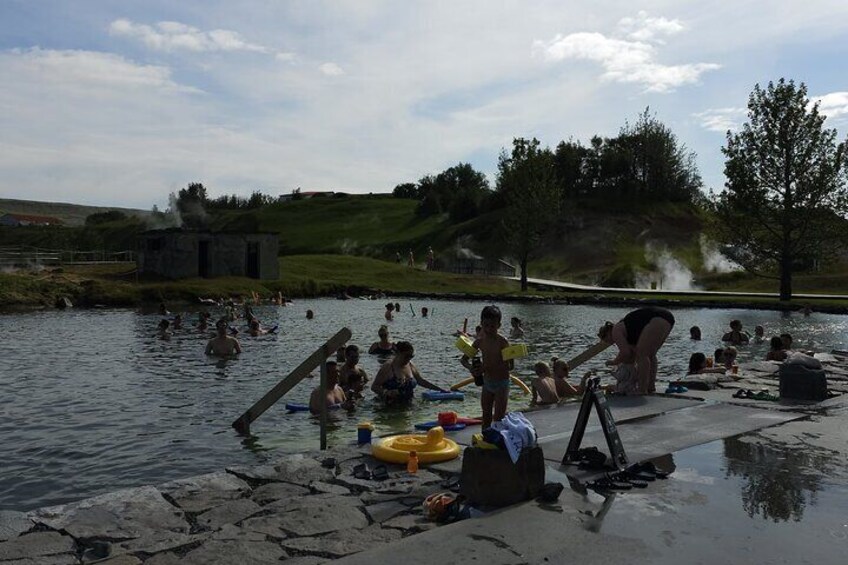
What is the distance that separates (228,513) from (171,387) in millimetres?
13172

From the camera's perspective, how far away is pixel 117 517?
314 inches

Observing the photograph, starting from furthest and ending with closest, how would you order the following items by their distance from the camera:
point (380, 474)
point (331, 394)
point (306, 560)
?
point (331, 394)
point (380, 474)
point (306, 560)

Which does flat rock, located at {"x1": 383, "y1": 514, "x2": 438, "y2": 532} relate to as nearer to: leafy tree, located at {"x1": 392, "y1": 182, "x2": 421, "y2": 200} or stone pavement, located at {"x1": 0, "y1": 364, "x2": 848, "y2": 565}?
stone pavement, located at {"x1": 0, "y1": 364, "x2": 848, "y2": 565}

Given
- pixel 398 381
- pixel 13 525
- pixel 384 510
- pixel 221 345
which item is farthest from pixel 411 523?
pixel 221 345

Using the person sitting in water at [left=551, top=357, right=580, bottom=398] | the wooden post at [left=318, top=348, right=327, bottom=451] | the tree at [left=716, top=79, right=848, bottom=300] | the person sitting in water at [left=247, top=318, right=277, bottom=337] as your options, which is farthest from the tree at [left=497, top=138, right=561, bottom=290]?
the wooden post at [left=318, top=348, right=327, bottom=451]

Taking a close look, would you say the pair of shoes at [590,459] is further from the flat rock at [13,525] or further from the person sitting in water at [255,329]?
the person sitting in water at [255,329]

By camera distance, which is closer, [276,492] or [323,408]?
[276,492]

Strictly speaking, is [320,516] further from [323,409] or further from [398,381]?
[398,381]

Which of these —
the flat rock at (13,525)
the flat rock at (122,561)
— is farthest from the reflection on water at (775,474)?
the flat rock at (13,525)

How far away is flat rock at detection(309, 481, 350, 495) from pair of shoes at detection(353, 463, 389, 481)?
39 cm

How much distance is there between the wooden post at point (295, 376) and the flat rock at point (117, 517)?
3294 mm

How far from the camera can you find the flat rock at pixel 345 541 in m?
6.82

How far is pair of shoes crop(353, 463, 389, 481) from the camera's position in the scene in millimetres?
9047

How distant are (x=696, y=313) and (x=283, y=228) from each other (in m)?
102
